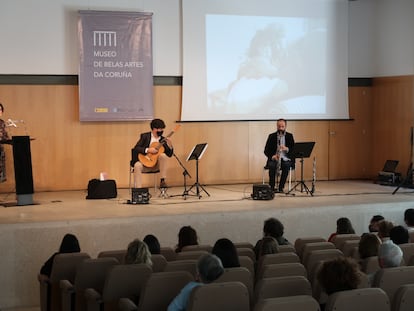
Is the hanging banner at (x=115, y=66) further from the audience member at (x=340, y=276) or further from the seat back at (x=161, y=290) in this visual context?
the audience member at (x=340, y=276)

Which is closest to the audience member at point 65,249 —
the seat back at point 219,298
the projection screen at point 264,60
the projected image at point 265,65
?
the seat back at point 219,298

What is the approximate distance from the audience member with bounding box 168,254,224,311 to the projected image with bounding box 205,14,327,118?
7953 millimetres

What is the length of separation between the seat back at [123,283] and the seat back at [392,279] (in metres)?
1.52

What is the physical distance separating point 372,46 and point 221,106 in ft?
10.7

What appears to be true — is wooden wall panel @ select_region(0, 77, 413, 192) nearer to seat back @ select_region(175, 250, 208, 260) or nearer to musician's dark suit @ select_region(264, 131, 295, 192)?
musician's dark suit @ select_region(264, 131, 295, 192)

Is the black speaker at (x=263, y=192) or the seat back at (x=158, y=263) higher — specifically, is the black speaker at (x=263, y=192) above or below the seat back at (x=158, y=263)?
above

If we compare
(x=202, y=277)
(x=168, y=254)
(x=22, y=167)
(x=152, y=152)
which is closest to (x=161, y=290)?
(x=202, y=277)

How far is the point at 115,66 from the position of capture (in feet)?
37.1

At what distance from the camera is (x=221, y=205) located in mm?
9156

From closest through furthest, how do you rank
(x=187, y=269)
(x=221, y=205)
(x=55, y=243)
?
(x=187, y=269) → (x=55, y=243) → (x=221, y=205)

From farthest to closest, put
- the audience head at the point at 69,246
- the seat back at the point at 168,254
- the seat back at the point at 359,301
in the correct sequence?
the audience head at the point at 69,246
the seat back at the point at 168,254
the seat back at the point at 359,301

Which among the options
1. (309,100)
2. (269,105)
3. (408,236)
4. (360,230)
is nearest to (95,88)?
(269,105)

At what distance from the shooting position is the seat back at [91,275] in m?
5.02

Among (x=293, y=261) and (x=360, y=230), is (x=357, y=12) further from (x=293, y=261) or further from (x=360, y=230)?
(x=293, y=261)
